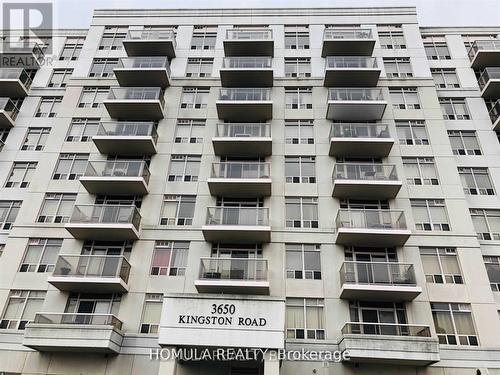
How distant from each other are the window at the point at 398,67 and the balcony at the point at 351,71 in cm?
188

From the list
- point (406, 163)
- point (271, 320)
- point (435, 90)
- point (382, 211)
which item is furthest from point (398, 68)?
point (271, 320)

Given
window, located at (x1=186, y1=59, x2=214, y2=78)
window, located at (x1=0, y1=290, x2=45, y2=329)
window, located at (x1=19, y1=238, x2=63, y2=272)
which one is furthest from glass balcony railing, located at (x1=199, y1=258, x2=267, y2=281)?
window, located at (x1=186, y1=59, x2=214, y2=78)

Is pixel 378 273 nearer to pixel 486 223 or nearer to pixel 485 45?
pixel 486 223

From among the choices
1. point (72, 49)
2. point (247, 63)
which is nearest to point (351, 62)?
point (247, 63)

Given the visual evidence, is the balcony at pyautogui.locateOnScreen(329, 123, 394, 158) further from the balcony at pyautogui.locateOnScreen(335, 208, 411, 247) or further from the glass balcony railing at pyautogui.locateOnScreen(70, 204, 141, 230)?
the glass balcony railing at pyautogui.locateOnScreen(70, 204, 141, 230)

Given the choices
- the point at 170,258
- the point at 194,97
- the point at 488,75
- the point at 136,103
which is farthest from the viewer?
the point at 194,97

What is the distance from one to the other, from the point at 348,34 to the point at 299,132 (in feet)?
25.7

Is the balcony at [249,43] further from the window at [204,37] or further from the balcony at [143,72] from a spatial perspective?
the balcony at [143,72]

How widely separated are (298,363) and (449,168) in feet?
42.2

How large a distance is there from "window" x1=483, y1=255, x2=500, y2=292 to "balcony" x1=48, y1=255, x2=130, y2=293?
1712cm

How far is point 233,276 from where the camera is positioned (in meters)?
16.5

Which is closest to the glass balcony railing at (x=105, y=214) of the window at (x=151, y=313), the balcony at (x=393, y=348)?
the window at (x=151, y=313)

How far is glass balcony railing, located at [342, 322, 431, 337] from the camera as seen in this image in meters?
15.4

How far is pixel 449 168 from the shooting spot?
2003 cm
